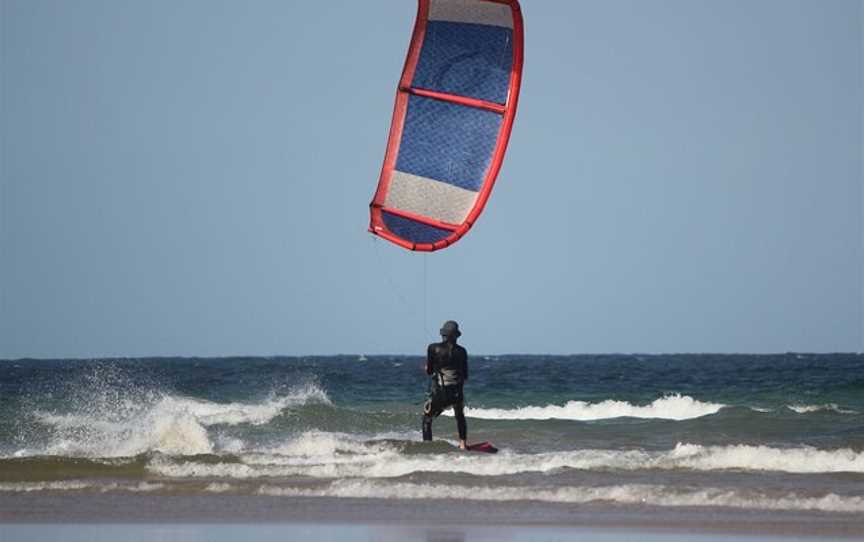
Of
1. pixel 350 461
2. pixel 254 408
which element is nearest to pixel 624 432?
pixel 350 461

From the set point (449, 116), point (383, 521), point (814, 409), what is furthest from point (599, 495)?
point (814, 409)

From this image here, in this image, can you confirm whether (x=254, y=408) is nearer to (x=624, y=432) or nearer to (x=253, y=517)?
(x=624, y=432)

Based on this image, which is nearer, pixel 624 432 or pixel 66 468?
pixel 66 468

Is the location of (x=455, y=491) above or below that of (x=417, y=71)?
below

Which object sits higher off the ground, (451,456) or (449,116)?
(449,116)

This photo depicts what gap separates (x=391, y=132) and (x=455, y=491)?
11.1 ft

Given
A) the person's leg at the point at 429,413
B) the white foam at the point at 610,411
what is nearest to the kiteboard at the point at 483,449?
the person's leg at the point at 429,413

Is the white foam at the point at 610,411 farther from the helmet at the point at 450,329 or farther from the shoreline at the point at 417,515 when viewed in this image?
the shoreline at the point at 417,515

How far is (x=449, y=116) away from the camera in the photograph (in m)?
12.6

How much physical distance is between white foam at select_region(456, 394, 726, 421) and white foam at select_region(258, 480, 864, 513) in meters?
12.6

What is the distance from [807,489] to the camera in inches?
501

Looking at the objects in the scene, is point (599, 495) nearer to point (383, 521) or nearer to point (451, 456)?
point (383, 521)

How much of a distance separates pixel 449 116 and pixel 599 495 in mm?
3735

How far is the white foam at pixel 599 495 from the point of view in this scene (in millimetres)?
11742
